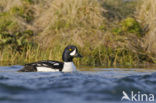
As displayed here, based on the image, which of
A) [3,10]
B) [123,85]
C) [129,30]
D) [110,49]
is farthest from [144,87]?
[3,10]

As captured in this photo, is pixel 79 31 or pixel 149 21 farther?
pixel 149 21

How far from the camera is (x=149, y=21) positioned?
1468cm

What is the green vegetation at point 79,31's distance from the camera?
43.5ft

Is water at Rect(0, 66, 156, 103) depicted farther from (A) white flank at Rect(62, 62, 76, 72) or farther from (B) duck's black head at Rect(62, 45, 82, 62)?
(B) duck's black head at Rect(62, 45, 82, 62)

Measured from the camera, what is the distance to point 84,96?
5.67 metres

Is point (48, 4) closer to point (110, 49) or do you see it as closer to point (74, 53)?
point (110, 49)

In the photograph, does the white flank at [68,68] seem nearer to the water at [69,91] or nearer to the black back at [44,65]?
the black back at [44,65]

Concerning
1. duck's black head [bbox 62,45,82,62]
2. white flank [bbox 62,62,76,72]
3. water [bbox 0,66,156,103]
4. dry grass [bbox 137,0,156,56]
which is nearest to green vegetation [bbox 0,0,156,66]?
dry grass [bbox 137,0,156,56]

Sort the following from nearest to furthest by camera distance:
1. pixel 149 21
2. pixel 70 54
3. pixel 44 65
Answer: pixel 44 65 < pixel 70 54 < pixel 149 21

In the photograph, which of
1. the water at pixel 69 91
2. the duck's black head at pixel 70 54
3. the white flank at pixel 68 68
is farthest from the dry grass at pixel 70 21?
the water at pixel 69 91

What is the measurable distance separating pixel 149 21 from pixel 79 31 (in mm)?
3185

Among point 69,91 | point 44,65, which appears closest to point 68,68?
point 44,65

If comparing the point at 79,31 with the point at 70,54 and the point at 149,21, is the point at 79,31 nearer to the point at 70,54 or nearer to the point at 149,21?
the point at 149,21

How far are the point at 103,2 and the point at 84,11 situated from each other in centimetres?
159
